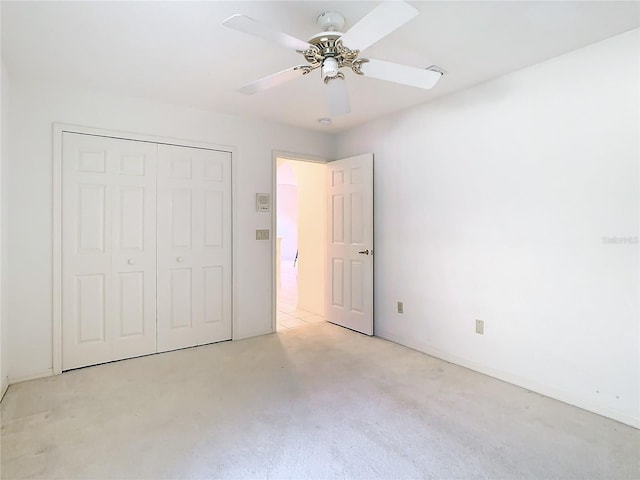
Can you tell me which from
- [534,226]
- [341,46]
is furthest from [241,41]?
[534,226]

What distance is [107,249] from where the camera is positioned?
10.0ft

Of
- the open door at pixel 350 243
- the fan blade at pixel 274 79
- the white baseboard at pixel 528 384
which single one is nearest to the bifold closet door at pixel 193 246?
the open door at pixel 350 243

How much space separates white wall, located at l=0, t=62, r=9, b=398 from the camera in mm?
2455

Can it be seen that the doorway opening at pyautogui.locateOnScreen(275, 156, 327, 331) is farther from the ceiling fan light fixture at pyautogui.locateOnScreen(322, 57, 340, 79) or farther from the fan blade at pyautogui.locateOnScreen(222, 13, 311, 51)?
the fan blade at pyautogui.locateOnScreen(222, 13, 311, 51)

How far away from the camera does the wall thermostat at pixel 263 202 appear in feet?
12.6

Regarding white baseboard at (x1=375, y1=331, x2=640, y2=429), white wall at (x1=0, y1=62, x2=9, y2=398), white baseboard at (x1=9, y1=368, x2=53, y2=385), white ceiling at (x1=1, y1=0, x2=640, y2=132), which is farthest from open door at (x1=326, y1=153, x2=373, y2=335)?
white wall at (x1=0, y1=62, x2=9, y2=398)

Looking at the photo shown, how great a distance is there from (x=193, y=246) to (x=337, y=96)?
7.10ft

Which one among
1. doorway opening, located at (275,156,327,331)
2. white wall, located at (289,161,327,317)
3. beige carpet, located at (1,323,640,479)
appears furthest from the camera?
white wall, located at (289,161,327,317)

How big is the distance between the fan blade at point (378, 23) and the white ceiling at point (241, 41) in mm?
353

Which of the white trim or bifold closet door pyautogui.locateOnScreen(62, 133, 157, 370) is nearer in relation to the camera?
the white trim

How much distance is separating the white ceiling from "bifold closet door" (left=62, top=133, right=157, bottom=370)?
581 mm

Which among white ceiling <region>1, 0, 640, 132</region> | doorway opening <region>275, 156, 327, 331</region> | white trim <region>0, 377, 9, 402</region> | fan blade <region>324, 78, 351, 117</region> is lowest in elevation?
white trim <region>0, 377, 9, 402</region>

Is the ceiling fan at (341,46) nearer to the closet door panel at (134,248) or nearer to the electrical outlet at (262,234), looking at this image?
the closet door panel at (134,248)

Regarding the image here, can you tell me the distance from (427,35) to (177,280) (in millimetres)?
2924
